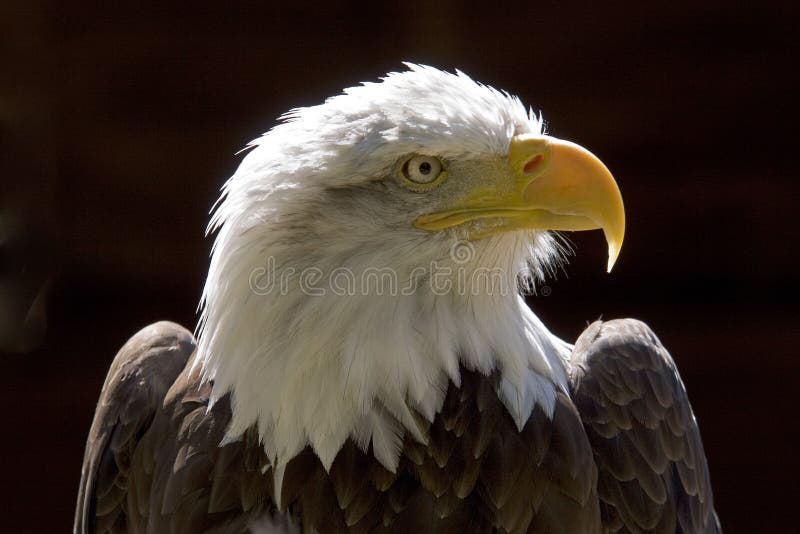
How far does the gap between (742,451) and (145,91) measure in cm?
323

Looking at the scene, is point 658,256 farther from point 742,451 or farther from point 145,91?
point 145,91

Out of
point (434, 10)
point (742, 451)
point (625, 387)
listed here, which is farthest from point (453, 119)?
point (742, 451)

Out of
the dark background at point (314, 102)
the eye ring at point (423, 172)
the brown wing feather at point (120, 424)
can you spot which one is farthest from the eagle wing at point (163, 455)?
the dark background at point (314, 102)

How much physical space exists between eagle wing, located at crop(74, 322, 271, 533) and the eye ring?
0.72m

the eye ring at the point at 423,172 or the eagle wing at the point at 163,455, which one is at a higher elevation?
the eye ring at the point at 423,172

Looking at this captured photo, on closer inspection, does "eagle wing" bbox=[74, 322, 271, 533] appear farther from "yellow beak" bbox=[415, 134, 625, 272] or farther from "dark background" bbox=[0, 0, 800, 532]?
"dark background" bbox=[0, 0, 800, 532]

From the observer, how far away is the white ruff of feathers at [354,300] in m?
2.65

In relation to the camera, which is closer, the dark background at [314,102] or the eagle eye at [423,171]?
the eagle eye at [423,171]

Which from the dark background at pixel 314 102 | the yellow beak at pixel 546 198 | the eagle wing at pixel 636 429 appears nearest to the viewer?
the yellow beak at pixel 546 198

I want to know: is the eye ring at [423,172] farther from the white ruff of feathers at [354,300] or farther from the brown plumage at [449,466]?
the brown plumage at [449,466]

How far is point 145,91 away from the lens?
4.84 meters

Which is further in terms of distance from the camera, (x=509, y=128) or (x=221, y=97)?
(x=221, y=97)

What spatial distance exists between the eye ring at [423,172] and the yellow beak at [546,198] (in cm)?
8

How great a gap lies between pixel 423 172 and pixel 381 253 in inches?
8.6
